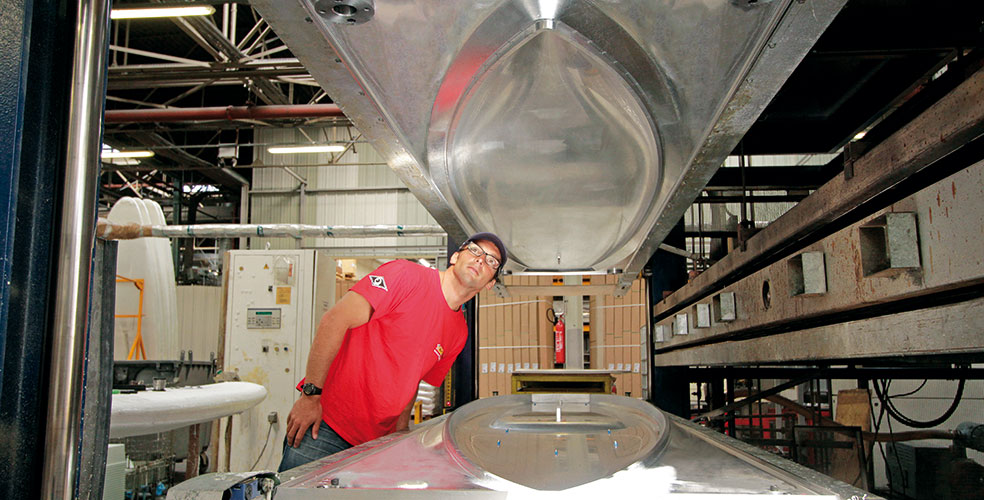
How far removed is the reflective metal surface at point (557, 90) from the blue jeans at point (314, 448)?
877 millimetres

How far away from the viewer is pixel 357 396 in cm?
229

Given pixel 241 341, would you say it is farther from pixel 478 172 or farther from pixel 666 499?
pixel 666 499

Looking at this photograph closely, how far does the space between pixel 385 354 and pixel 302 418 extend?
0.36m

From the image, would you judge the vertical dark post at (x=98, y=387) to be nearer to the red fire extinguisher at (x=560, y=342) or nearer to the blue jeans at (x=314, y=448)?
the blue jeans at (x=314, y=448)

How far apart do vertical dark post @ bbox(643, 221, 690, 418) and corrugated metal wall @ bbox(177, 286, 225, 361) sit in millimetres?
7679

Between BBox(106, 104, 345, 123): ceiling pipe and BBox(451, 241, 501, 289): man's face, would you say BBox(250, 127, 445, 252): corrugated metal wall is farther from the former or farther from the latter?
BBox(451, 241, 501, 289): man's face

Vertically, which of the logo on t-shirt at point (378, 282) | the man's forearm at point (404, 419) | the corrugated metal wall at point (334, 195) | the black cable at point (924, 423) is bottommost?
the black cable at point (924, 423)

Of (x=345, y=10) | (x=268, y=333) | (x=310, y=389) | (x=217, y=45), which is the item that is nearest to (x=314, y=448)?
(x=310, y=389)

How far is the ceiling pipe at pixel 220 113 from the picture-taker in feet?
27.9

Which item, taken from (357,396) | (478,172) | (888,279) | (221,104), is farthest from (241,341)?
(221,104)

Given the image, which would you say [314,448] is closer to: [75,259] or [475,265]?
[475,265]

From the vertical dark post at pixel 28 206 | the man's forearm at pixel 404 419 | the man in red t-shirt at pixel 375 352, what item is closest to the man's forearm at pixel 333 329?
the man in red t-shirt at pixel 375 352

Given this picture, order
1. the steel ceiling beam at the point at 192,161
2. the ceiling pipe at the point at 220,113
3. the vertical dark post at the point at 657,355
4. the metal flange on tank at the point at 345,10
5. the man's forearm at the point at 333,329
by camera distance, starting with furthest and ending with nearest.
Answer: the steel ceiling beam at the point at 192,161 < the ceiling pipe at the point at 220,113 < the vertical dark post at the point at 657,355 < the man's forearm at the point at 333,329 < the metal flange on tank at the point at 345,10

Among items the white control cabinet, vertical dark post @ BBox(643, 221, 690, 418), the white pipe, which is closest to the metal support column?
vertical dark post @ BBox(643, 221, 690, 418)
